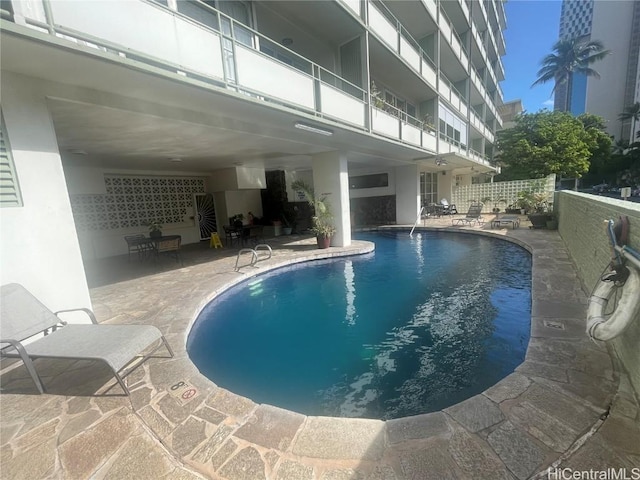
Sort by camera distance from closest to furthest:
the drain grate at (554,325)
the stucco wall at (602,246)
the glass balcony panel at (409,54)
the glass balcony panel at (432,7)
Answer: the stucco wall at (602,246), the drain grate at (554,325), the glass balcony panel at (409,54), the glass balcony panel at (432,7)

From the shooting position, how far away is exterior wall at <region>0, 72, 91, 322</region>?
3.42 m

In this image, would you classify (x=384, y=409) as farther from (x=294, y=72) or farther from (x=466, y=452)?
(x=294, y=72)

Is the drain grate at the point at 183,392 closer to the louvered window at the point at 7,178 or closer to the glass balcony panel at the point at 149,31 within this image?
the louvered window at the point at 7,178

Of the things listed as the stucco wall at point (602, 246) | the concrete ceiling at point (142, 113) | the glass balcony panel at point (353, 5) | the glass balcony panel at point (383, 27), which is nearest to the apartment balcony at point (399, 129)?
the concrete ceiling at point (142, 113)

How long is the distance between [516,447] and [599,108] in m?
84.0

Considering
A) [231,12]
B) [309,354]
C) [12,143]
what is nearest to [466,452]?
[309,354]

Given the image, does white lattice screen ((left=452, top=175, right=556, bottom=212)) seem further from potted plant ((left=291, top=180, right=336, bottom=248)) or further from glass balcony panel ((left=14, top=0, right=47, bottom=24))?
glass balcony panel ((left=14, top=0, right=47, bottom=24))

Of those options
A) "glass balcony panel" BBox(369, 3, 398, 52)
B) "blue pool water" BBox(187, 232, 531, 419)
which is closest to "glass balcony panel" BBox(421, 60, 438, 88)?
"glass balcony panel" BBox(369, 3, 398, 52)

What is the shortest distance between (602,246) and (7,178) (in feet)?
26.6

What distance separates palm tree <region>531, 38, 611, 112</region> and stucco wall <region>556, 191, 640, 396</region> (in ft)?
133

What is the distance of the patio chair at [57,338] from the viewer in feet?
9.12

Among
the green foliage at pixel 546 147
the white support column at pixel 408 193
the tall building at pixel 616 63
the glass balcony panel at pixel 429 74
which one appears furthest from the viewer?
the tall building at pixel 616 63

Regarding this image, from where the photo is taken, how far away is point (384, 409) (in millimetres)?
3021

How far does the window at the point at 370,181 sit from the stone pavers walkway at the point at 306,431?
14760 mm
